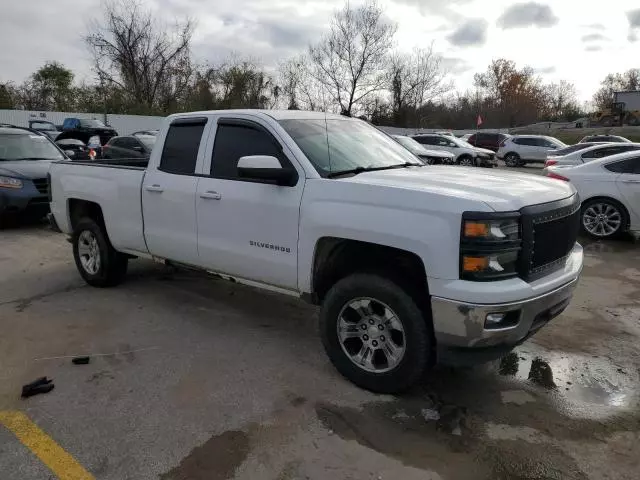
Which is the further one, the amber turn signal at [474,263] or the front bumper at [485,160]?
the front bumper at [485,160]

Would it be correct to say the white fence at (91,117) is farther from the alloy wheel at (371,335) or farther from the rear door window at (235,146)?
the alloy wheel at (371,335)

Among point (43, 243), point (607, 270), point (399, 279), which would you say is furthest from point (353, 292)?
point (43, 243)

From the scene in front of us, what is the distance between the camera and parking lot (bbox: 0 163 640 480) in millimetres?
2932

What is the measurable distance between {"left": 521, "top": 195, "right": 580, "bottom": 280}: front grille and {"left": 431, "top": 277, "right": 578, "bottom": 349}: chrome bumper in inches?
8.4

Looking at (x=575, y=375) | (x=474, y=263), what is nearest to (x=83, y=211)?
(x=474, y=263)

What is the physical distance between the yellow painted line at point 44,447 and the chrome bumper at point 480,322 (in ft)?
7.08

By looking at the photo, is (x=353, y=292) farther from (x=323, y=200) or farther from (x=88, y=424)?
(x=88, y=424)

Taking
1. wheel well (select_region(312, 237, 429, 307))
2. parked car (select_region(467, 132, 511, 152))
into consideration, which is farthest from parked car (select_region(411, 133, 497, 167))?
wheel well (select_region(312, 237, 429, 307))

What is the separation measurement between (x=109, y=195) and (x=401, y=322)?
11.9 feet

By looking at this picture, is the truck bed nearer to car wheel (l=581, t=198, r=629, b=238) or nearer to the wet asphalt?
the wet asphalt

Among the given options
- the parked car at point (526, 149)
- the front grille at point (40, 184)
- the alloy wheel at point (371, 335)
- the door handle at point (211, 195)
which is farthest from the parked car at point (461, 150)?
the alloy wheel at point (371, 335)

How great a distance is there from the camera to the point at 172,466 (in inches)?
114

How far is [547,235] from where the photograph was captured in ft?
11.3

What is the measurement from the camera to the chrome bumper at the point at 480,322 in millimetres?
3090
